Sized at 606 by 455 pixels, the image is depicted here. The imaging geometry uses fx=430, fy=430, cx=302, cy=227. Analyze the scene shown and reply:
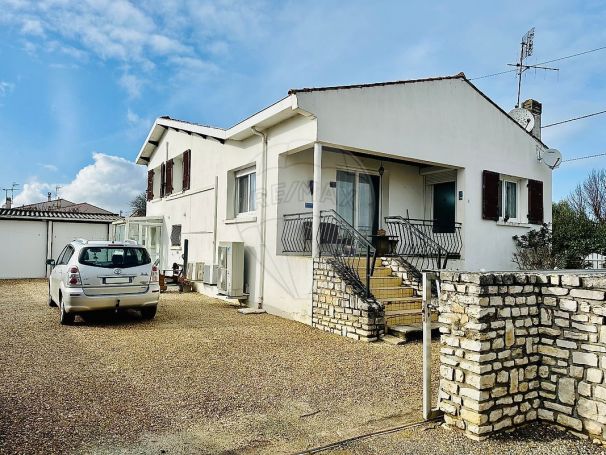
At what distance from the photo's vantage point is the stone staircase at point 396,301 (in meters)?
7.29

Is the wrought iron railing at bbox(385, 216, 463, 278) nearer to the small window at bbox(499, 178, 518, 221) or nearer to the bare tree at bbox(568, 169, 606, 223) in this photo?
the small window at bbox(499, 178, 518, 221)

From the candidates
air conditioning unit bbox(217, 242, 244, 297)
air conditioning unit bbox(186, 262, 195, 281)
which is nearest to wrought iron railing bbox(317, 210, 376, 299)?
air conditioning unit bbox(217, 242, 244, 297)

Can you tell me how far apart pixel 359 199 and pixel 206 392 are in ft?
25.9

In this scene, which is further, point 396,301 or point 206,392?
point 396,301

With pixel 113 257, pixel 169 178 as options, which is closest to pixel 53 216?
pixel 169 178

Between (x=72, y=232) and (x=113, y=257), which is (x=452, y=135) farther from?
(x=72, y=232)

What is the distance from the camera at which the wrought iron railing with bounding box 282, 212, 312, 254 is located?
32.3ft

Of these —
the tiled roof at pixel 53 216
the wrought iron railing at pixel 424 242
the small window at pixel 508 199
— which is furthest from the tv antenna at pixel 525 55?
the tiled roof at pixel 53 216

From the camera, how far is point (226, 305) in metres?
11.0

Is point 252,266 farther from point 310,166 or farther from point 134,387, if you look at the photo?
point 134,387

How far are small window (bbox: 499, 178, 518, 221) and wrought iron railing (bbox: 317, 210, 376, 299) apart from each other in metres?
4.98

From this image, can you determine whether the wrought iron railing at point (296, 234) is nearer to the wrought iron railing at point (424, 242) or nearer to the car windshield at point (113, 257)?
the wrought iron railing at point (424, 242)

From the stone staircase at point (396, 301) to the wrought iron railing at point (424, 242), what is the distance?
1763 mm

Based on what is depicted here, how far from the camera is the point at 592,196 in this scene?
24.3 metres
